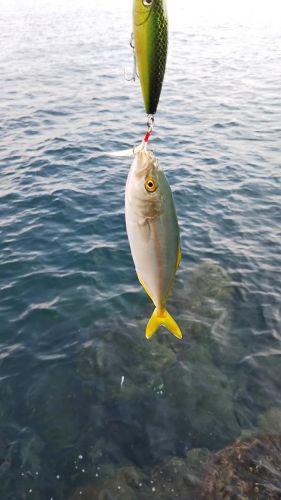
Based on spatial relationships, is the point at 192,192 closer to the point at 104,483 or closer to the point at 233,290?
the point at 233,290

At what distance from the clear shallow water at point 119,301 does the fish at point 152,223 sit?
4898 millimetres

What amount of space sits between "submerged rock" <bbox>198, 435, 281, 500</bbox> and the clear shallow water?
1.16 feet

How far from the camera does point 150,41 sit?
8.66 feet

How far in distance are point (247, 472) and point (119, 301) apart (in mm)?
4991

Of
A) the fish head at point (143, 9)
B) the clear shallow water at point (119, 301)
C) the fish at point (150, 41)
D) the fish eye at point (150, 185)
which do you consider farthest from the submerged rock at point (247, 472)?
the fish head at point (143, 9)

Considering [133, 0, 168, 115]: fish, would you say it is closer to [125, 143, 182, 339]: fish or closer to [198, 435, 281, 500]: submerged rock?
[125, 143, 182, 339]: fish

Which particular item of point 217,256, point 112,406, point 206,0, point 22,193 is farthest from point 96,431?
point 206,0

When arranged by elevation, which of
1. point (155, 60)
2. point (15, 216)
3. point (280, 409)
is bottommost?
point (280, 409)

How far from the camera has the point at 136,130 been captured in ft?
71.9

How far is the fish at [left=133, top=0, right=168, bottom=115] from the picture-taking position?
2.56 meters

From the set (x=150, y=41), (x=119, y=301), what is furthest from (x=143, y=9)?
(x=119, y=301)

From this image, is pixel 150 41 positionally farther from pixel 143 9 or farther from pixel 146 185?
pixel 146 185

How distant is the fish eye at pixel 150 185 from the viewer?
3182mm

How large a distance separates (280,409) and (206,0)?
115522 mm
